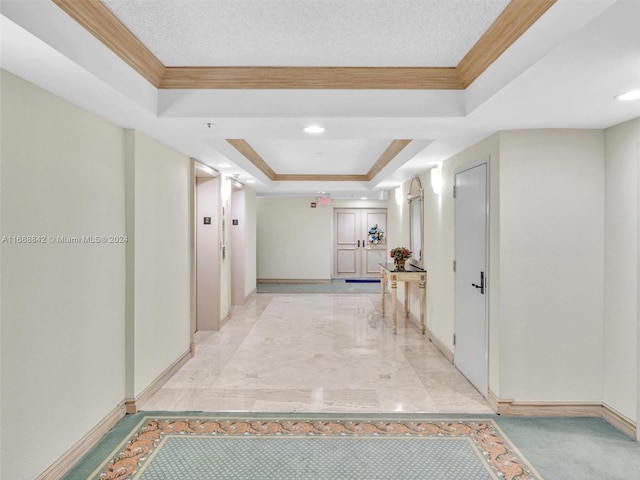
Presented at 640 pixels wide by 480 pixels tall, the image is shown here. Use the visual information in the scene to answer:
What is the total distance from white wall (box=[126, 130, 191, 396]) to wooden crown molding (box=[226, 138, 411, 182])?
0.70 meters

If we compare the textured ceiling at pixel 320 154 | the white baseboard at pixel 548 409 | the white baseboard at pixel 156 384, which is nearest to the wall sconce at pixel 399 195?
the textured ceiling at pixel 320 154

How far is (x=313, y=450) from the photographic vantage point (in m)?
2.71

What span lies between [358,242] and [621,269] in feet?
29.5

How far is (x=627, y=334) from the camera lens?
299cm

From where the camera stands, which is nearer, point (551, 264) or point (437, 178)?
point (551, 264)

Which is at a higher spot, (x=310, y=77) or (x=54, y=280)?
(x=310, y=77)

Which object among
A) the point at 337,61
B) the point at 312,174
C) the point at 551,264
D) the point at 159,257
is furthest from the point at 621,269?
the point at 312,174

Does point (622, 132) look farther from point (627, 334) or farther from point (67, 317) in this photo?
point (67, 317)

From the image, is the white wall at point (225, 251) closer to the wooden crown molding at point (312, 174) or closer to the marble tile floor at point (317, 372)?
the marble tile floor at point (317, 372)

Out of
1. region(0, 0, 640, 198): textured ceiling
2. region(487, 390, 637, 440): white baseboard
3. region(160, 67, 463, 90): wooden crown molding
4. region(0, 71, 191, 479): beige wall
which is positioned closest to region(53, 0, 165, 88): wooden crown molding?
region(0, 0, 640, 198): textured ceiling

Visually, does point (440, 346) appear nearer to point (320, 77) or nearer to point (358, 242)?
point (320, 77)

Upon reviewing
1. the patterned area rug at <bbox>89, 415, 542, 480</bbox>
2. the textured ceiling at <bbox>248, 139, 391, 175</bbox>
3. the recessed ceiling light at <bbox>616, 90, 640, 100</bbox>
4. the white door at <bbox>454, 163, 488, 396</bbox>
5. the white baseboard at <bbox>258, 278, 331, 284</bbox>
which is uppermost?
the textured ceiling at <bbox>248, 139, 391, 175</bbox>

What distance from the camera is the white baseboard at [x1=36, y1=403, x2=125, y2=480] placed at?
2.36 metres

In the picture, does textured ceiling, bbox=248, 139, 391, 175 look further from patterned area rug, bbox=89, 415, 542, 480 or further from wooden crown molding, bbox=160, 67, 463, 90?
patterned area rug, bbox=89, 415, 542, 480
